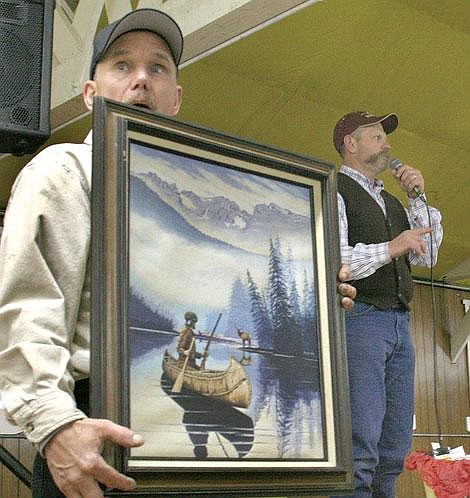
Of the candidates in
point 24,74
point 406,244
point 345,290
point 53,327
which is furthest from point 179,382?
point 24,74

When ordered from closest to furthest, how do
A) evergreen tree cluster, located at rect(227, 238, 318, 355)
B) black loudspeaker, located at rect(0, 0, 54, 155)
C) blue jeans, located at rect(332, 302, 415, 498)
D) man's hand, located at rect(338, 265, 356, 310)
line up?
evergreen tree cluster, located at rect(227, 238, 318, 355), man's hand, located at rect(338, 265, 356, 310), blue jeans, located at rect(332, 302, 415, 498), black loudspeaker, located at rect(0, 0, 54, 155)

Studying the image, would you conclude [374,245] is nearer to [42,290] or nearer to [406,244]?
[406,244]

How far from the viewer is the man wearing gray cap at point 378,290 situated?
2025 millimetres

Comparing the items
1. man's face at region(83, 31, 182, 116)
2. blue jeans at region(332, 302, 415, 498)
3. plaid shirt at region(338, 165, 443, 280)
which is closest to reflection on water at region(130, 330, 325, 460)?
man's face at region(83, 31, 182, 116)

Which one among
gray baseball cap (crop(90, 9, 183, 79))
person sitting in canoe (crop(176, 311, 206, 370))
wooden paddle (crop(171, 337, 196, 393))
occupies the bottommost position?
wooden paddle (crop(171, 337, 196, 393))

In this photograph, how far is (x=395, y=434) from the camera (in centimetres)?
213

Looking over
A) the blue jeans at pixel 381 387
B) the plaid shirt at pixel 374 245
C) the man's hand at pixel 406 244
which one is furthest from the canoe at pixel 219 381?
the man's hand at pixel 406 244

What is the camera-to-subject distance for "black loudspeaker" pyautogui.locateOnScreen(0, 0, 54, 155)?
99.0 inches

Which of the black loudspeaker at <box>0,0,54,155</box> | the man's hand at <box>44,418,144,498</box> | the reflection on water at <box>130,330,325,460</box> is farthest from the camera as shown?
the black loudspeaker at <box>0,0,54,155</box>

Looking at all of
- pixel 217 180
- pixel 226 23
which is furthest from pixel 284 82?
pixel 217 180

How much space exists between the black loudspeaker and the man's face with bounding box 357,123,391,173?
949 mm

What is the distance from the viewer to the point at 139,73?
1247 mm

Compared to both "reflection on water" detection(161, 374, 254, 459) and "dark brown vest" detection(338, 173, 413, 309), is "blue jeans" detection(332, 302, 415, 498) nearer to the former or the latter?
"dark brown vest" detection(338, 173, 413, 309)

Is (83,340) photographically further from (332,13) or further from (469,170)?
(469,170)
